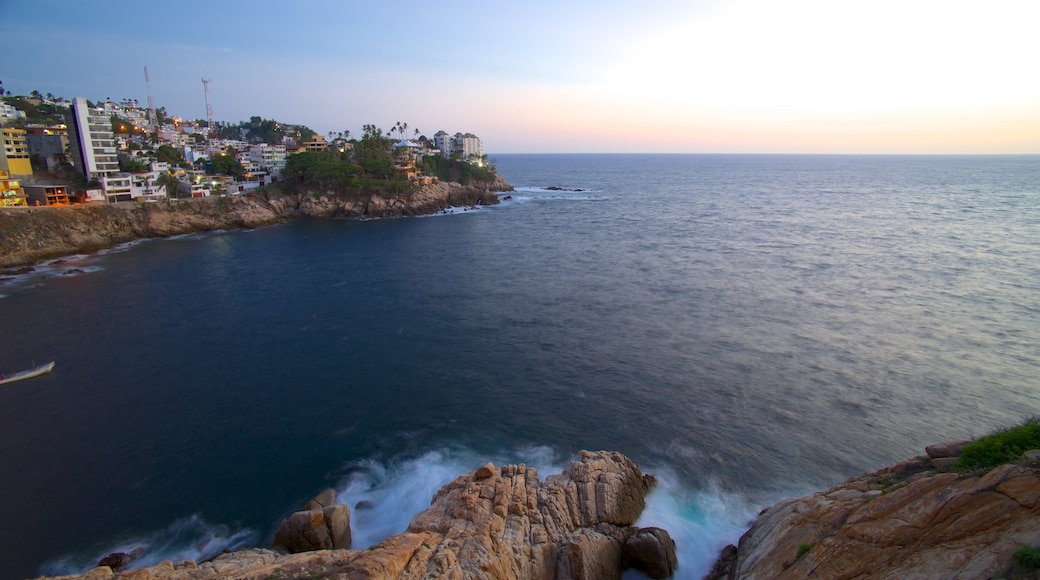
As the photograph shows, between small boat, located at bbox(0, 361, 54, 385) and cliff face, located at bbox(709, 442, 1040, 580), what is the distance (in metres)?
36.4

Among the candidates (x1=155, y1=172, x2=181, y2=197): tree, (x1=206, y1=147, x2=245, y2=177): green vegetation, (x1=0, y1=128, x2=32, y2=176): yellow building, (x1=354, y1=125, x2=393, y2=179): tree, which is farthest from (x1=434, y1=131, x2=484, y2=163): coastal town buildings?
(x1=0, y1=128, x2=32, y2=176): yellow building

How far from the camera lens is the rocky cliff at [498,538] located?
13234 mm

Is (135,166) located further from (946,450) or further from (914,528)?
(946,450)

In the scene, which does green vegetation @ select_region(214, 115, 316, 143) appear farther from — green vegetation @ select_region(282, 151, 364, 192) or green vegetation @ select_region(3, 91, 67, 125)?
green vegetation @ select_region(282, 151, 364, 192)

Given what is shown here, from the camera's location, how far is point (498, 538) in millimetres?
14930

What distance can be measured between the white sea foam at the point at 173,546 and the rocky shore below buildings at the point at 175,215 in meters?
51.0

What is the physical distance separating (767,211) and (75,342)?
3601 inches

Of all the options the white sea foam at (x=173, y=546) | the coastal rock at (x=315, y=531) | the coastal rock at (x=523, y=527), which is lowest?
the white sea foam at (x=173, y=546)

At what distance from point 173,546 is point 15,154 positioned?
7815cm

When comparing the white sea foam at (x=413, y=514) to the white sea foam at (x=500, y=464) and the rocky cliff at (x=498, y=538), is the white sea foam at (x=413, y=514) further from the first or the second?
the rocky cliff at (x=498, y=538)

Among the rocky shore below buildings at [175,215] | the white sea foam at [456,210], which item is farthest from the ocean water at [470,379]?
the white sea foam at [456,210]

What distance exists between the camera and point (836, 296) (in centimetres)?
3903

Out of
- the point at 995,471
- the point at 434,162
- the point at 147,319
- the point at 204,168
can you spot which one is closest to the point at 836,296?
the point at 995,471

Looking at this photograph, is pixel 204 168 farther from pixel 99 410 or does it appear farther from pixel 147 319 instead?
pixel 99 410
